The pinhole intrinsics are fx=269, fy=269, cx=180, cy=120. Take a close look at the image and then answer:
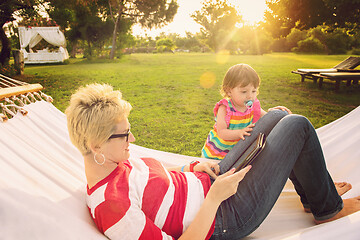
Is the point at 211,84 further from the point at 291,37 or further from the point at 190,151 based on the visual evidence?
the point at 291,37

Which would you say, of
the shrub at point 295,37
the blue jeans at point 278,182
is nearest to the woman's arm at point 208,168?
the blue jeans at point 278,182

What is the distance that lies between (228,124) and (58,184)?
1442 mm

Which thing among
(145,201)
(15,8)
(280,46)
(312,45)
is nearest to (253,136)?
(145,201)

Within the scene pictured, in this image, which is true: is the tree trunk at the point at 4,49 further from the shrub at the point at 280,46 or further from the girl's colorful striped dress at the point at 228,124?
the shrub at the point at 280,46

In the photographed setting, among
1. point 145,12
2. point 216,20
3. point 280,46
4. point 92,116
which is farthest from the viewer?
point 216,20

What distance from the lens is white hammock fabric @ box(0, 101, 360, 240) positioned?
111cm

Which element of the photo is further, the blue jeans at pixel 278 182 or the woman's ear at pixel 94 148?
the blue jeans at pixel 278 182

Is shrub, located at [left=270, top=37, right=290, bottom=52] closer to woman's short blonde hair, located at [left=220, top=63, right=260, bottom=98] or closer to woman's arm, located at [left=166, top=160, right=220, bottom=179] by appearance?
woman's short blonde hair, located at [left=220, top=63, right=260, bottom=98]

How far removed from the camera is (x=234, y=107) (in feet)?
7.75

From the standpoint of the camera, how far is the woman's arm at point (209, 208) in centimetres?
128

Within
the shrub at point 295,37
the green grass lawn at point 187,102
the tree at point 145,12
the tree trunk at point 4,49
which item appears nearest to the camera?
the green grass lawn at point 187,102

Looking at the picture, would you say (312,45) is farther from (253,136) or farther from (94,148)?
(94,148)

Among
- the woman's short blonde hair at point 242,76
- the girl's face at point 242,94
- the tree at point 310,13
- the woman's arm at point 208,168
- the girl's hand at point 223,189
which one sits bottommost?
Result: the woman's arm at point 208,168

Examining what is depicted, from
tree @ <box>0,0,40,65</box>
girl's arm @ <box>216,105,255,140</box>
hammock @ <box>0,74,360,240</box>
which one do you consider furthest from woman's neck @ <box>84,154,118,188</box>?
tree @ <box>0,0,40,65</box>
